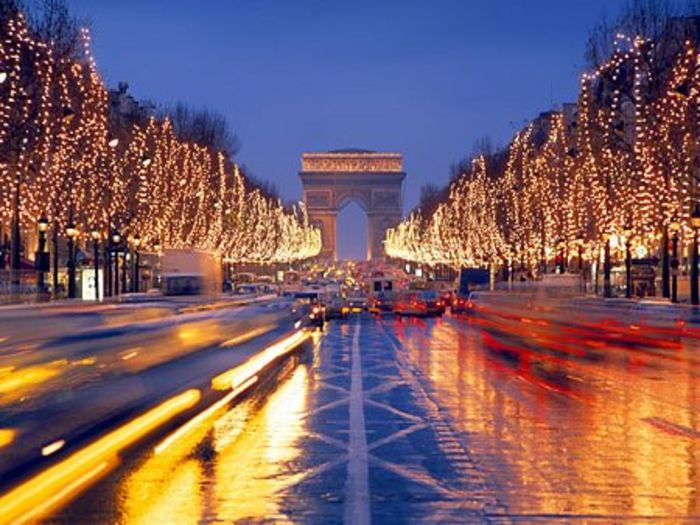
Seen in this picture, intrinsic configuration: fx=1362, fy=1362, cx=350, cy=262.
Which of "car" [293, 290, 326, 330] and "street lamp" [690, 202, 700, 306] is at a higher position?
"street lamp" [690, 202, 700, 306]

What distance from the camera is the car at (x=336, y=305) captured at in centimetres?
7394

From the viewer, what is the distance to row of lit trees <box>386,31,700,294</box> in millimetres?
55656

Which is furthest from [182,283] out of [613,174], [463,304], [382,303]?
[382,303]

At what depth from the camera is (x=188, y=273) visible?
179 feet

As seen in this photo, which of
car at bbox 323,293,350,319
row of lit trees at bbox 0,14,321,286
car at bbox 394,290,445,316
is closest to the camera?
row of lit trees at bbox 0,14,321,286

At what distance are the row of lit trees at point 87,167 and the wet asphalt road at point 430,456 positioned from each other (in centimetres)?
2441

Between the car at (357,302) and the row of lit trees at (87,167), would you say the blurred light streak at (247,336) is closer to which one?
the row of lit trees at (87,167)

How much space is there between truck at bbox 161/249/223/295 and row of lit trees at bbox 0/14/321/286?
4271mm

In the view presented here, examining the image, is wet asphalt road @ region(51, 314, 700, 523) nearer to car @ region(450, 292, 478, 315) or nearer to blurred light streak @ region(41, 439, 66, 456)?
blurred light streak @ region(41, 439, 66, 456)

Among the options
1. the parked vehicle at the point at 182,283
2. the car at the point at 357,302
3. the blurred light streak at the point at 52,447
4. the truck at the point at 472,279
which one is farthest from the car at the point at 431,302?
the blurred light streak at the point at 52,447

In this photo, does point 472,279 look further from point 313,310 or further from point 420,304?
point 313,310

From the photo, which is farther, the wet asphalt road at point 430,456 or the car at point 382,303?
the car at point 382,303

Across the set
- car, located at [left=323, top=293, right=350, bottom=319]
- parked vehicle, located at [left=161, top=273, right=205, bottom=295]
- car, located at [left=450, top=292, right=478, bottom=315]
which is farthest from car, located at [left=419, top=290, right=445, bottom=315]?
parked vehicle, located at [left=161, top=273, right=205, bottom=295]

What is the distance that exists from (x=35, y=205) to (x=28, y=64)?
11.1 metres
